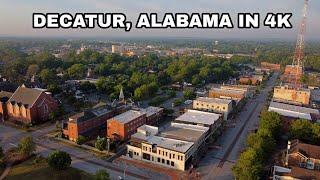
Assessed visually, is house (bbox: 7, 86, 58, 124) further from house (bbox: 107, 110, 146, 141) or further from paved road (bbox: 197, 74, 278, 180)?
paved road (bbox: 197, 74, 278, 180)

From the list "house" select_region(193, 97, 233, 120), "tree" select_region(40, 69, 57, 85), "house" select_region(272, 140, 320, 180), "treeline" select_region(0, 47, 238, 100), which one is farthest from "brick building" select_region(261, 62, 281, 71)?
"house" select_region(272, 140, 320, 180)

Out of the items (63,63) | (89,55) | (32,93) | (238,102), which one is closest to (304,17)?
(238,102)

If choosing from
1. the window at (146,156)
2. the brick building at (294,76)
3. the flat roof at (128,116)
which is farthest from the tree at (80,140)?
the brick building at (294,76)

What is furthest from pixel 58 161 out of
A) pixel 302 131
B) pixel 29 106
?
pixel 302 131

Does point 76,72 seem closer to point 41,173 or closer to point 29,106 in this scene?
point 29,106

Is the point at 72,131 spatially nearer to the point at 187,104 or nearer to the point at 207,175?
the point at 207,175

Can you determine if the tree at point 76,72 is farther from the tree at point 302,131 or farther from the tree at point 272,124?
the tree at point 302,131
